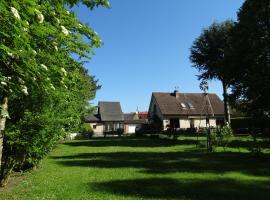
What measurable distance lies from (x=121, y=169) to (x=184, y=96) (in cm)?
5622

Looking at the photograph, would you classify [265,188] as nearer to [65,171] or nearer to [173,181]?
[173,181]

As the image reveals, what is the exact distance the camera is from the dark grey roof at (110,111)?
3201 inches

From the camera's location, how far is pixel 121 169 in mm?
17625

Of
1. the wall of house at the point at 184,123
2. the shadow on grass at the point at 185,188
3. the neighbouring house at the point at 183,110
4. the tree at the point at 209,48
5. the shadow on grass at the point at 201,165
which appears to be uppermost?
the tree at the point at 209,48

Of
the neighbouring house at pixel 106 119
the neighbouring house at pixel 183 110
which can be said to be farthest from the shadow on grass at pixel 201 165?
the neighbouring house at pixel 106 119

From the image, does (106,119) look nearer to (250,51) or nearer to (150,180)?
(250,51)

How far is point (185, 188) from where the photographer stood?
12.6 meters

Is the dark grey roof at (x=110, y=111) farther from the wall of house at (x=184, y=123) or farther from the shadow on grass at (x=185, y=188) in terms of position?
the shadow on grass at (x=185, y=188)

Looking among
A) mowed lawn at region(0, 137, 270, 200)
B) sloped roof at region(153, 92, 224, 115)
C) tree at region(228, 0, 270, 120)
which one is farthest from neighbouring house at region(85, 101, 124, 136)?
mowed lawn at region(0, 137, 270, 200)

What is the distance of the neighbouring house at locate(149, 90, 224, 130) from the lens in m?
67.8

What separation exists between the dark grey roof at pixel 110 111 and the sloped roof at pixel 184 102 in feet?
44.5

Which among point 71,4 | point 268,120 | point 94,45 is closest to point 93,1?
point 71,4

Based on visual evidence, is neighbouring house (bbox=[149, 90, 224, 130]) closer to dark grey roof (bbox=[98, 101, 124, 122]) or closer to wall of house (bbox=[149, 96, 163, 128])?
wall of house (bbox=[149, 96, 163, 128])

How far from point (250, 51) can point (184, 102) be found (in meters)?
42.8
